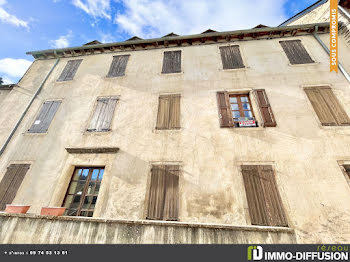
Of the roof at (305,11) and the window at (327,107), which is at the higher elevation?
the roof at (305,11)

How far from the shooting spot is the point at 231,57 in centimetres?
796

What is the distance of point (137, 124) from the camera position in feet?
21.3

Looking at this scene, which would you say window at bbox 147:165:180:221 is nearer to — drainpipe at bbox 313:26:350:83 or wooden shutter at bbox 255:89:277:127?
wooden shutter at bbox 255:89:277:127

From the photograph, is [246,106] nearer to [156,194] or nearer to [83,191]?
[156,194]

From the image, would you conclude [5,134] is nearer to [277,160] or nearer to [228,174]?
[228,174]

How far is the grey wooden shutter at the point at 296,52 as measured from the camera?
7.27m

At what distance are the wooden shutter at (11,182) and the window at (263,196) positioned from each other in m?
7.98

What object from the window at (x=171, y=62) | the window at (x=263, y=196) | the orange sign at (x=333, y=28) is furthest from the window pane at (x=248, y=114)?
the orange sign at (x=333, y=28)

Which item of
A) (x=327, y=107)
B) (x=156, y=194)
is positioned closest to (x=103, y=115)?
(x=156, y=194)

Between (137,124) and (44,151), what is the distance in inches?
154

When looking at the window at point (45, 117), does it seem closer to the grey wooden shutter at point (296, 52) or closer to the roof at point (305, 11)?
the grey wooden shutter at point (296, 52)

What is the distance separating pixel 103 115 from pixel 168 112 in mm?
2986

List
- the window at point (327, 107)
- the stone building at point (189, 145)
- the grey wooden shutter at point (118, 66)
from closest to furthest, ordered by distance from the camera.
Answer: the stone building at point (189, 145), the window at point (327, 107), the grey wooden shutter at point (118, 66)

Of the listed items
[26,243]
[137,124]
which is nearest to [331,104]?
[137,124]
